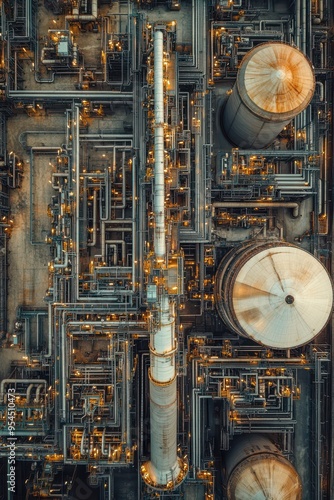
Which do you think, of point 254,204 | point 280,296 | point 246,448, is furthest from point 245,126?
point 246,448

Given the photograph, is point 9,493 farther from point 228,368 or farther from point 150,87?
point 150,87

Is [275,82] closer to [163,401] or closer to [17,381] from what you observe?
[163,401]

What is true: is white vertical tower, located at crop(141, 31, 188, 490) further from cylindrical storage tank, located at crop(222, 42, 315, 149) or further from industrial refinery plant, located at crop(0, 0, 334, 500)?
cylindrical storage tank, located at crop(222, 42, 315, 149)

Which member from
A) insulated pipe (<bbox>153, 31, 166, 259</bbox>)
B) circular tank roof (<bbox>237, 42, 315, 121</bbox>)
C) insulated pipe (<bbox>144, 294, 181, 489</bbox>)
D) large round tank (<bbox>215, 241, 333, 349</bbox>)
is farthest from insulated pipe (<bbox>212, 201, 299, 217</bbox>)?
insulated pipe (<bbox>144, 294, 181, 489</bbox>)

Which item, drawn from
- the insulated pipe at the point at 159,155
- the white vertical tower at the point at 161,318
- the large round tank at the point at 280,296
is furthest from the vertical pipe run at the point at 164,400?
the large round tank at the point at 280,296

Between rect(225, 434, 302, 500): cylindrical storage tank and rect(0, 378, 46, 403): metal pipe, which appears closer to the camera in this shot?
rect(225, 434, 302, 500): cylindrical storage tank

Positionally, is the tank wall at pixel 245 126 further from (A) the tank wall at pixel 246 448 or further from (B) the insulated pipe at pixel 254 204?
(A) the tank wall at pixel 246 448

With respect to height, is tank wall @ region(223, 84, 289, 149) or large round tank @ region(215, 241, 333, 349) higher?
tank wall @ region(223, 84, 289, 149)

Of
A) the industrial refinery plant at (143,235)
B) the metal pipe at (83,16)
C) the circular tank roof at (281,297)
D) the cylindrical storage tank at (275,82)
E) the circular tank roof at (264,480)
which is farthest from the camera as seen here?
the metal pipe at (83,16)
